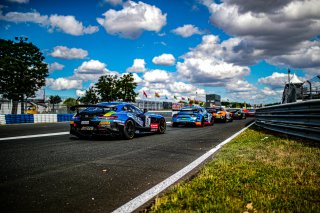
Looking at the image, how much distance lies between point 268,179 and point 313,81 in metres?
11.6

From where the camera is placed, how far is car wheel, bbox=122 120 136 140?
912 centimetres

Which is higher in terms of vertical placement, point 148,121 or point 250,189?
point 148,121

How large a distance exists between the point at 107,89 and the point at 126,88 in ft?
15.6

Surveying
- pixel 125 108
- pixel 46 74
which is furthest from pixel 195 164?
pixel 46 74

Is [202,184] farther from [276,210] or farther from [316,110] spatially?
[316,110]

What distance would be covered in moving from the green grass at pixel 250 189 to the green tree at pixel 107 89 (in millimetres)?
63453

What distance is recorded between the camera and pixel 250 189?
3168 millimetres

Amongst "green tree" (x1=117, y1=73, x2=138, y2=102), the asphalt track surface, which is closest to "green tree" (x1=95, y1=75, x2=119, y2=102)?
"green tree" (x1=117, y1=73, x2=138, y2=102)

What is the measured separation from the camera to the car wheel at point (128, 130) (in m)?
9.12

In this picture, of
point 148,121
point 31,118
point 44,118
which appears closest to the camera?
point 148,121

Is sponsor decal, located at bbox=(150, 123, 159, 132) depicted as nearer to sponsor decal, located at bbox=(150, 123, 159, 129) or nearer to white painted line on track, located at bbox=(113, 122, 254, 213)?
sponsor decal, located at bbox=(150, 123, 159, 129)

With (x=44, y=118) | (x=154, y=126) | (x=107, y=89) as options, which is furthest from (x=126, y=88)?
(x=154, y=126)

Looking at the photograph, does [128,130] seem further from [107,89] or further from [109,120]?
[107,89]

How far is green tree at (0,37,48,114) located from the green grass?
4778 centimetres
